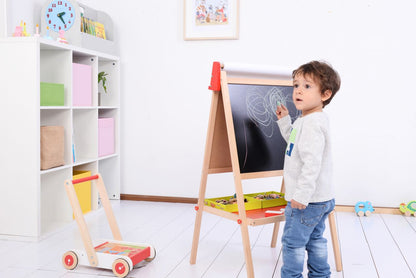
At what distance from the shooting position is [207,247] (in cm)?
271

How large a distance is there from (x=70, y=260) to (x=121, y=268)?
285 millimetres

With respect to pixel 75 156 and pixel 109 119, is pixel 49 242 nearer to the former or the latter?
pixel 75 156

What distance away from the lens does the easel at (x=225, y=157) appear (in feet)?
6.96

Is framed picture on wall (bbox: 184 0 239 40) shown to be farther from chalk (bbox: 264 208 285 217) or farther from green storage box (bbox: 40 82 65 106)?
chalk (bbox: 264 208 285 217)

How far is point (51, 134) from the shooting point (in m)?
2.95

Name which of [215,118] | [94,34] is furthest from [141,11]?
[215,118]

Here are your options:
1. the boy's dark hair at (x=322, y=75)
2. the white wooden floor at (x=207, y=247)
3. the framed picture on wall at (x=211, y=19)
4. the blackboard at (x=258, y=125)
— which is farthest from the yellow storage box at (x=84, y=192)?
the boy's dark hair at (x=322, y=75)

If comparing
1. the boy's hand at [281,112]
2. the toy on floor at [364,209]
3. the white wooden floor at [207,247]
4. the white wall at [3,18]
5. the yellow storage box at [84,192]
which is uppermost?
the white wall at [3,18]

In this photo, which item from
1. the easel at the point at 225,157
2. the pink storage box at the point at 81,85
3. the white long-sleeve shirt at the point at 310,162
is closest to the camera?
the white long-sleeve shirt at the point at 310,162

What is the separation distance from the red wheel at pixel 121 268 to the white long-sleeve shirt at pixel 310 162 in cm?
82

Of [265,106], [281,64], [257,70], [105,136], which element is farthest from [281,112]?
[105,136]

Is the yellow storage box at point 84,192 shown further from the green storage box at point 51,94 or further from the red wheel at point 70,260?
the red wheel at point 70,260

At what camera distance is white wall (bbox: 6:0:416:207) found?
140 inches

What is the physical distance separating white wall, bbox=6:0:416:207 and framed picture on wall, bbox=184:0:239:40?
0.06m
